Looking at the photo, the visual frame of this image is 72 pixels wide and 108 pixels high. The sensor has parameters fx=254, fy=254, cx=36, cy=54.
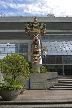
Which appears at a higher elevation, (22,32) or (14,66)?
(22,32)

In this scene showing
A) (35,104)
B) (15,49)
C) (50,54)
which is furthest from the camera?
(15,49)

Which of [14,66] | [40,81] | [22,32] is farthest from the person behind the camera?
[22,32]

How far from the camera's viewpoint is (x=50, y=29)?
150 ft

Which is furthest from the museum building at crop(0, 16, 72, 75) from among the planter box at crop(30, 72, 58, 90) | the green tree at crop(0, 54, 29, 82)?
the green tree at crop(0, 54, 29, 82)

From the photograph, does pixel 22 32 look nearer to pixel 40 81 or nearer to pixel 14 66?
pixel 40 81

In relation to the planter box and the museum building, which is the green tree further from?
the museum building

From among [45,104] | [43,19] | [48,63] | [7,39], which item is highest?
[43,19]

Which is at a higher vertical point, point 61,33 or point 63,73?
point 61,33

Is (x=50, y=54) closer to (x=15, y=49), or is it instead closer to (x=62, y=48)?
(x=62, y=48)

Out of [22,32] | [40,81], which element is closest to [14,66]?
[40,81]

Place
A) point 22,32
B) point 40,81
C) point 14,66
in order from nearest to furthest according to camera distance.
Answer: point 14,66
point 40,81
point 22,32

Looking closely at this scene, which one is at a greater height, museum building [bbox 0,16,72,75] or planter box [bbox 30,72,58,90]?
museum building [bbox 0,16,72,75]

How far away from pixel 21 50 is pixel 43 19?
22.5ft

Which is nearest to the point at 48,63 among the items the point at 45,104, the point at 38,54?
the point at 38,54
